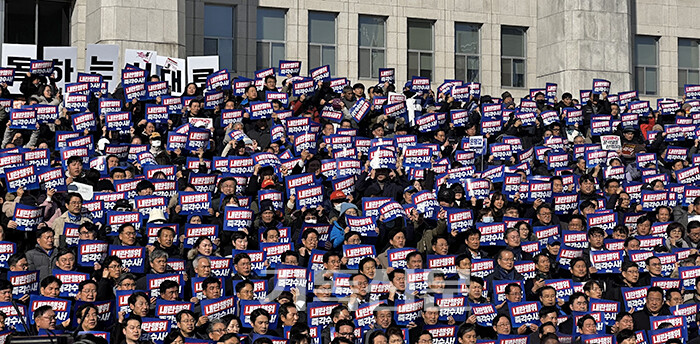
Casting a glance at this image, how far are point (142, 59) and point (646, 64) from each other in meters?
17.0

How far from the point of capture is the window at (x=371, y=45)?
3247 cm

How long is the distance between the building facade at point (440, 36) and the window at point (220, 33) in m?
0.03

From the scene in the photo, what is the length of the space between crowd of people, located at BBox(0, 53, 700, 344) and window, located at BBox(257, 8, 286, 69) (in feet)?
23.1

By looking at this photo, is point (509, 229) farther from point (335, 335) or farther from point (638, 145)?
point (638, 145)

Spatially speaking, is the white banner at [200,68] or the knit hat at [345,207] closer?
the knit hat at [345,207]

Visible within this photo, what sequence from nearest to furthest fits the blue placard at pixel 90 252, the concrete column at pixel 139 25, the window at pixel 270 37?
the blue placard at pixel 90 252 < the concrete column at pixel 139 25 < the window at pixel 270 37

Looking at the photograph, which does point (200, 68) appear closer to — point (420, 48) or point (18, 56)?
point (18, 56)

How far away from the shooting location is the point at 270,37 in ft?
103

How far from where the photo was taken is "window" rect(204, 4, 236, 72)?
1207 inches

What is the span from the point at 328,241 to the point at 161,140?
191 inches

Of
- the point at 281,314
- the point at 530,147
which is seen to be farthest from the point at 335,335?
the point at 530,147

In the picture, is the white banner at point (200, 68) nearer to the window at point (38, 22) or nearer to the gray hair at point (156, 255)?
the window at point (38, 22)

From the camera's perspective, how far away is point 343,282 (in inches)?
591

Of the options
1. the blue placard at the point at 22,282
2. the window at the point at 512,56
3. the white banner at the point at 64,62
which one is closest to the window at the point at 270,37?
the window at the point at 512,56
